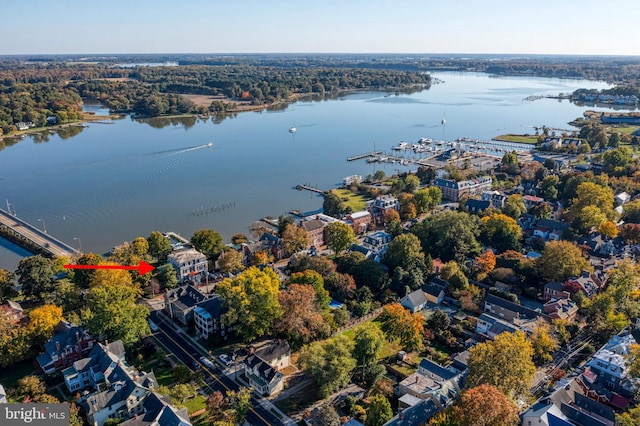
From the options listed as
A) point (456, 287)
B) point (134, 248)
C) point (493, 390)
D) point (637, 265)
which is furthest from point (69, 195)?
point (637, 265)

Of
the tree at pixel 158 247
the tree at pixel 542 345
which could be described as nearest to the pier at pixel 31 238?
the tree at pixel 158 247

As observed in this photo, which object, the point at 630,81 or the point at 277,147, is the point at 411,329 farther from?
the point at 630,81

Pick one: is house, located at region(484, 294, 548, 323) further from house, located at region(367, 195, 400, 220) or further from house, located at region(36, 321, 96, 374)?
house, located at region(36, 321, 96, 374)

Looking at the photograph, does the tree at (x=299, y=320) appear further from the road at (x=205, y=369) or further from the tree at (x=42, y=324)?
the tree at (x=42, y=324)

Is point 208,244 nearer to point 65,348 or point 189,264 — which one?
point 189,264

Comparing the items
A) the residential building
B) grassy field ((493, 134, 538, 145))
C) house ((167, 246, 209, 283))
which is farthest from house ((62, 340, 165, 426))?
grassy field ((493, 134, 538, 145))

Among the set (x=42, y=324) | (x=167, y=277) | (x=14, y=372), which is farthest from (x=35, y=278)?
(x=167, y=277)
